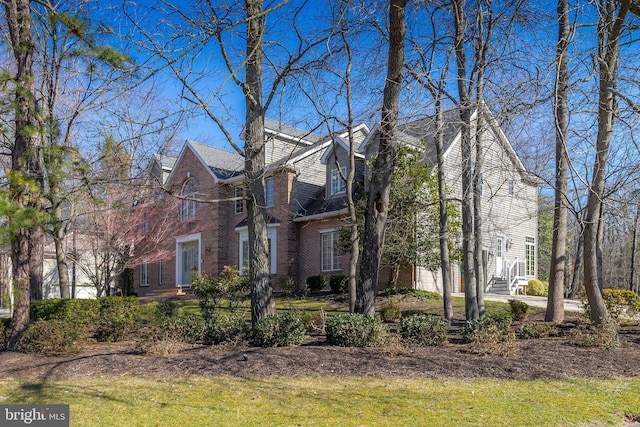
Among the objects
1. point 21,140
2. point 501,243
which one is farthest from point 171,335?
point 501,243

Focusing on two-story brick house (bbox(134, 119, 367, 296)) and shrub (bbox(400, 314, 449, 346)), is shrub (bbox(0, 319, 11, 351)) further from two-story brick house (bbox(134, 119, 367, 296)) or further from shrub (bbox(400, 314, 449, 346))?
two-story brick house (bbox(134, 119, 367, 296))

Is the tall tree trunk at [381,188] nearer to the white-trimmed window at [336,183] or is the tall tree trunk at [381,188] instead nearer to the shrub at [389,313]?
the shrub at [389,313]

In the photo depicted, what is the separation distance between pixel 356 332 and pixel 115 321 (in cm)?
505

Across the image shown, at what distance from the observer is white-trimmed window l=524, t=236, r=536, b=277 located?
24911 millimetres

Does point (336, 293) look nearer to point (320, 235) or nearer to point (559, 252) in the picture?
point (320, 235)

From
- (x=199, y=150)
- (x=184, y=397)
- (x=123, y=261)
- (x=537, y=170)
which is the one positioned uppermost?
(x=199, y=150)

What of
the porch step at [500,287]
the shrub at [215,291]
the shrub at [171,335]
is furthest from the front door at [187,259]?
the shrub at [171,335]

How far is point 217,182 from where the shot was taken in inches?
1025

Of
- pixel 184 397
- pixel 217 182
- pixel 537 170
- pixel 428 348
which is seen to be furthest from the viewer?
pixel 217 182

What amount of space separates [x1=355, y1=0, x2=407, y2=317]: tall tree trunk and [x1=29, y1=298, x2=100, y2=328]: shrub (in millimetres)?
5723

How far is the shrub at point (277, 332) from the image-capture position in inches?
370

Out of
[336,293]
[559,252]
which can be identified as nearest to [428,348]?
[559,252]

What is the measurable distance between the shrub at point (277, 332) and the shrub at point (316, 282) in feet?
38.6

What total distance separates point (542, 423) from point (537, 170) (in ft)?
22.3
